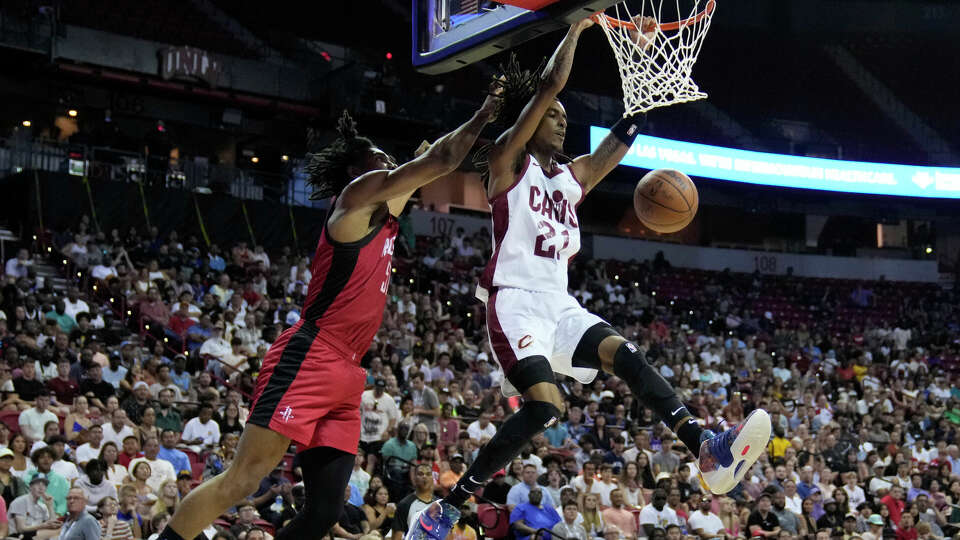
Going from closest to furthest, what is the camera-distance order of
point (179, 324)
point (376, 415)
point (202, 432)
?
1. point (202, 432)
2. point (376, 415)
3. point (179, 324)

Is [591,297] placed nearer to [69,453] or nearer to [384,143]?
[384,143]

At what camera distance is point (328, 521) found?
15.4 feet

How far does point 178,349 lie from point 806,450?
27.2ft

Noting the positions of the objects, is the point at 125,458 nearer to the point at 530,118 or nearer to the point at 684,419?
the point at 530,118

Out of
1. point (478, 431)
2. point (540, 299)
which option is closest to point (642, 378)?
point (540, 299)

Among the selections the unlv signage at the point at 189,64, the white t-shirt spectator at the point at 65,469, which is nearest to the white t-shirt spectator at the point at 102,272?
the white t-shirt spectator at the point at 65,469

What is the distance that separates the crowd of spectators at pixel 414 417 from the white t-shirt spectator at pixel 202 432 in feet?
0.07

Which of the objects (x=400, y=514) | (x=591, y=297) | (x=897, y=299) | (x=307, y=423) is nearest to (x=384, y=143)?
(x=591, y=297)

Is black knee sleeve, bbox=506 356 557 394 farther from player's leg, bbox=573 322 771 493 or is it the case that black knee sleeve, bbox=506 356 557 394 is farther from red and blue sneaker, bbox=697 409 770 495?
red and blue sneaker, bbox=697 409 770 495

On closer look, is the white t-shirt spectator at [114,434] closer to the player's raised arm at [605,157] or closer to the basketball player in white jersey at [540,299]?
the basketball player in white jersey at [540,299]

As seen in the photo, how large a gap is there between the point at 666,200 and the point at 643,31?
1699 millimetres

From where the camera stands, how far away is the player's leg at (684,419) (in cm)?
466

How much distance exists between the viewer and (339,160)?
5.32 meters

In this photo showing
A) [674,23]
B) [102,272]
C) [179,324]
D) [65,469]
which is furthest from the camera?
[102,272]
